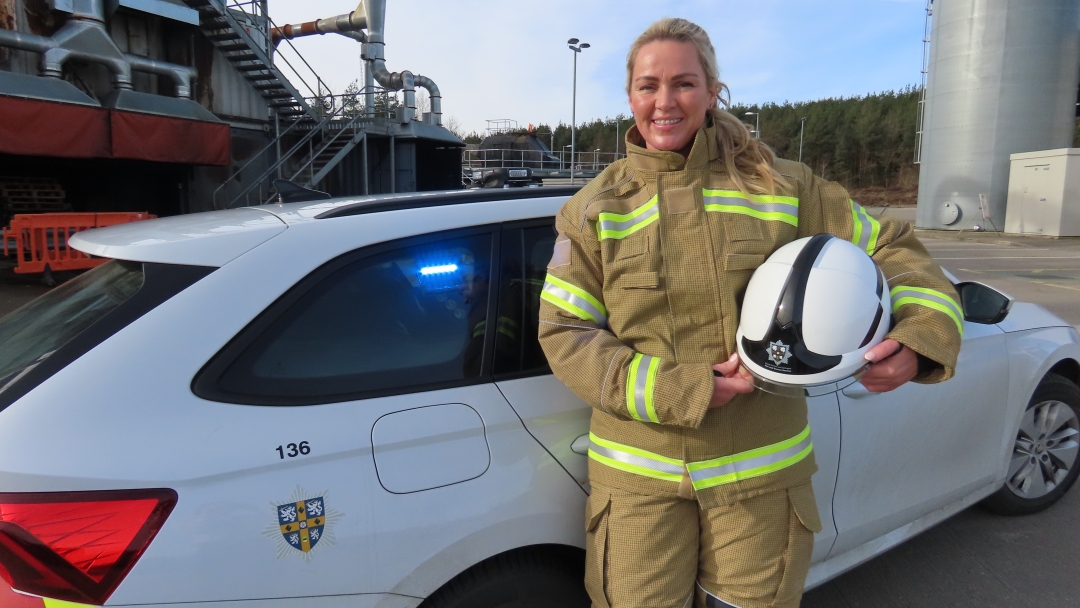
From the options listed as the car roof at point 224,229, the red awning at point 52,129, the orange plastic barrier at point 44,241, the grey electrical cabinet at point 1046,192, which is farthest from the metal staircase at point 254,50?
the grey electrical cabinet at point 1046,192

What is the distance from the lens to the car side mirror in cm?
261

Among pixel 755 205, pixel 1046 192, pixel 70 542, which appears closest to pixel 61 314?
pixel 70 542

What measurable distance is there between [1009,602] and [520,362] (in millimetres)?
2230

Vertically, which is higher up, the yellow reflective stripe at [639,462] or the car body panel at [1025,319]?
the car body panel at [1025,319]

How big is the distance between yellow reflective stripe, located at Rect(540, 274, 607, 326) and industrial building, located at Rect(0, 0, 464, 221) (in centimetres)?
1329

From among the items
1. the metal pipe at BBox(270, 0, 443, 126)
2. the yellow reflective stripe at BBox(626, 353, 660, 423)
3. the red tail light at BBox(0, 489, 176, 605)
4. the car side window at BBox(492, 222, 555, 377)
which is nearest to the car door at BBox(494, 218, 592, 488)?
the car side window at BBox(492, 222, 555, 377)

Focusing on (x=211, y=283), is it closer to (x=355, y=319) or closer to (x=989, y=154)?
(x=355, y=319)

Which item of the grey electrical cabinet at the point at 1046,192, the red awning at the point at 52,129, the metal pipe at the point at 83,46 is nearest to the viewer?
the red awning at the point at 52,129

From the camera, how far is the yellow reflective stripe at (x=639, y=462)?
165 centimetres

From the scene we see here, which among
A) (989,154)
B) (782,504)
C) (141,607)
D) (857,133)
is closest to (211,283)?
(141,607)

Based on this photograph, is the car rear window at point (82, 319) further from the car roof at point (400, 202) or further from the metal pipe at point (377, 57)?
the metal pipe at point (377, 57)

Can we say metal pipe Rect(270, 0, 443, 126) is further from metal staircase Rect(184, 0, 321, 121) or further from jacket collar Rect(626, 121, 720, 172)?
jacket collar Rect(626, 121, 720, 172)

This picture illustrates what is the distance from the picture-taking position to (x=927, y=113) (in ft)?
72.0

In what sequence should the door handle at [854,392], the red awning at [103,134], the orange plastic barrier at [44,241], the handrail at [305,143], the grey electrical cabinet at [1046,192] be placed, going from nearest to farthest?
the door handle at [854,392] < the orange plastic barrier at [44,241] < the red awning at [103,134] < the handrail at [305,143] < the grey electrical cabinet at [1046,192]
